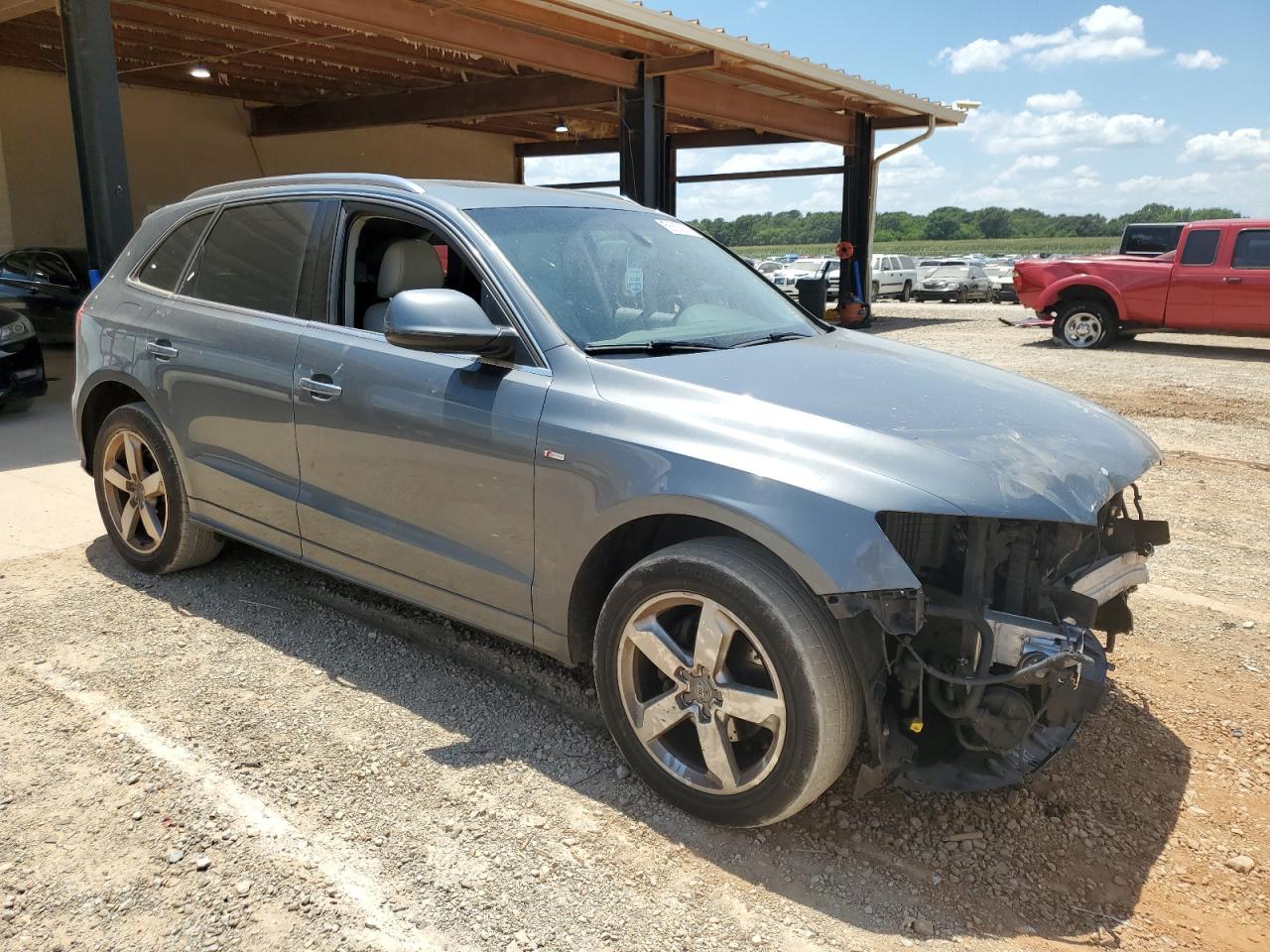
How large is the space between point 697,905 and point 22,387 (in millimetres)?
8775

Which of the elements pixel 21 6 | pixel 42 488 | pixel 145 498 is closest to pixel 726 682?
pixel 145 498

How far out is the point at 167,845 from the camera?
2723 mm

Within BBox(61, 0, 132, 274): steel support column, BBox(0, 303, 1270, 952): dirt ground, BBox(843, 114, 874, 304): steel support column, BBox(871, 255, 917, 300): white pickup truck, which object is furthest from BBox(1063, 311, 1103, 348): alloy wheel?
BBox(871, 255, 917, 300): white pickup truck

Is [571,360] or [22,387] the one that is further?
[22,387]

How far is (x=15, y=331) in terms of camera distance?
9.01 meters

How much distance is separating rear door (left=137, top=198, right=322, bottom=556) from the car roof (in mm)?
90

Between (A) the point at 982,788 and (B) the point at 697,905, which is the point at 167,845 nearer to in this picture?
(B) the point at 697,905

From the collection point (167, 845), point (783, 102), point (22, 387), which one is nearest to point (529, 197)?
point (167, 845)

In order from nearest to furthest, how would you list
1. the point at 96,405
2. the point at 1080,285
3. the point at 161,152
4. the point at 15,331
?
the point at 96,405
the point at 15,331
the point at 1080,285
the point at 161,152

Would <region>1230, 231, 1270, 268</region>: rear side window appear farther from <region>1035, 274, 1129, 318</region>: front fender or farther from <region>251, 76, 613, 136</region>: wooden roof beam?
<region>251, 76, 613, 136</region>: wooden roof beam

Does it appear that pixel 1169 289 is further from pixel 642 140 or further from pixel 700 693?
pixel 700 693

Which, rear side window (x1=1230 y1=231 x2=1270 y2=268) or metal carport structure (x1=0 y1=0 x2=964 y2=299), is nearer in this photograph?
metal carport structure (x1=0 y1=0 x2=964 y2=299)

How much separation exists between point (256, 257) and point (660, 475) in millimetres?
2352

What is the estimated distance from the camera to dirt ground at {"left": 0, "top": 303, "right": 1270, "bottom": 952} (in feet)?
8.09
